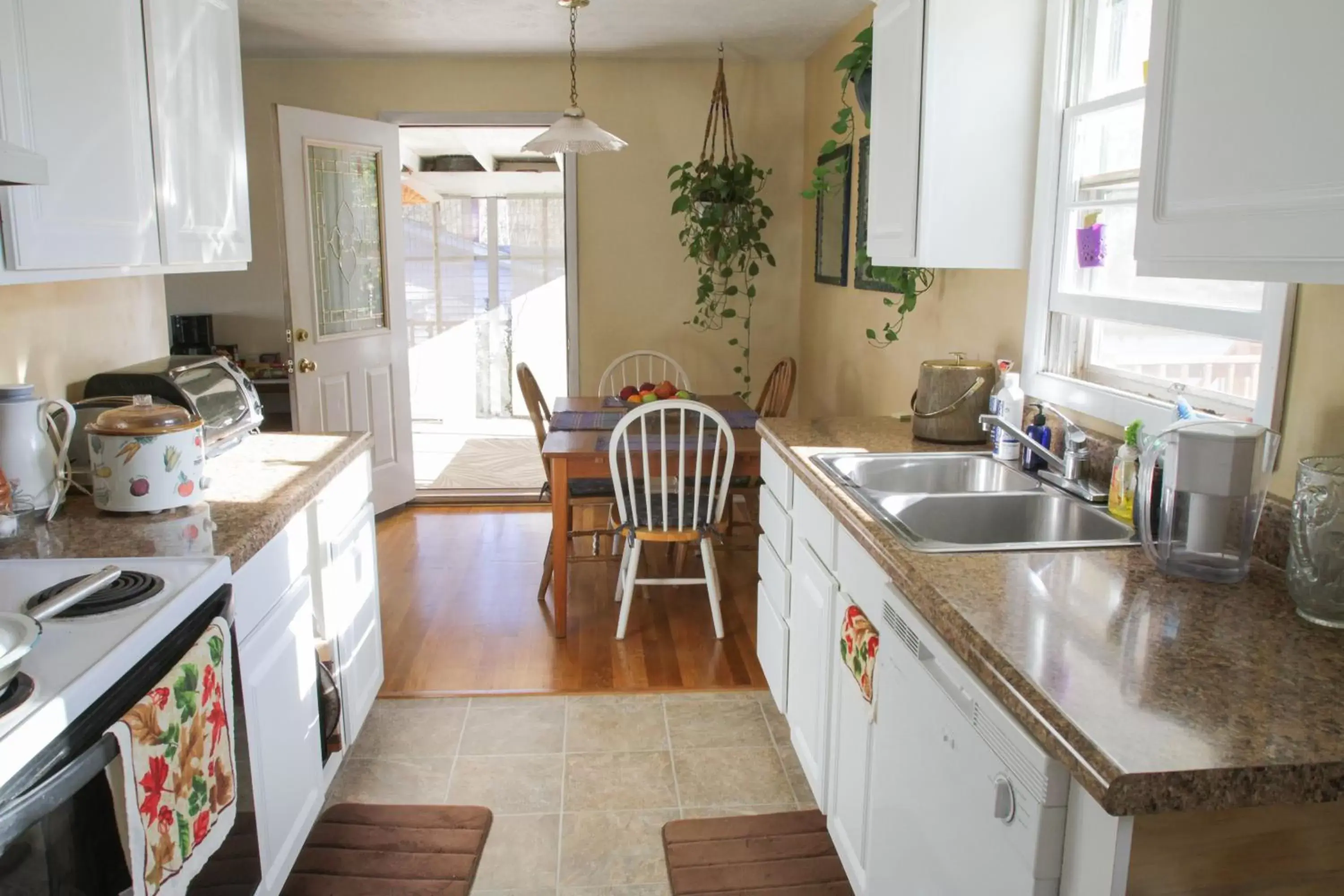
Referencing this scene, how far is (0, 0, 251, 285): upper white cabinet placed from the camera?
1.63 metres

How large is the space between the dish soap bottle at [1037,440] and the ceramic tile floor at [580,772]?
1030mm

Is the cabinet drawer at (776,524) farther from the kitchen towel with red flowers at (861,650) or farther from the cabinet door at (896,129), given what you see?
the cabinet door at (896,129)

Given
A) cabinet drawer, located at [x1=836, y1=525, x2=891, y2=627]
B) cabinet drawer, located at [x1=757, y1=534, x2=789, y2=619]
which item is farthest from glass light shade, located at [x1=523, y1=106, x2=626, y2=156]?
cabinet drawer, located at [x1=836, y1=525, x2=891, y2=627]

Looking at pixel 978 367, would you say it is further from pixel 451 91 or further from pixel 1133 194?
pixel 451 91

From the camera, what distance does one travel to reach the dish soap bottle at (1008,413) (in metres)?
2.24

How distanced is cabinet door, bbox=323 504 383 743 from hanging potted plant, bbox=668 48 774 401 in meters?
2.60

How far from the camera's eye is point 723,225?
482 centimetres

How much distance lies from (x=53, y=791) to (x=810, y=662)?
62.8 inches

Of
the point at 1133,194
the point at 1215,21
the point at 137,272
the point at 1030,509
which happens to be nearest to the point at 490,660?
the point at 137,272

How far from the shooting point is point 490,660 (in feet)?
10.8

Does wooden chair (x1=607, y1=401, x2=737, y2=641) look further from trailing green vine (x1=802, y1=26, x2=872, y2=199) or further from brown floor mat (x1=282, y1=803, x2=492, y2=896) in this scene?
brown floor mat (x1=282, y1=803, x2=492, y2=896)

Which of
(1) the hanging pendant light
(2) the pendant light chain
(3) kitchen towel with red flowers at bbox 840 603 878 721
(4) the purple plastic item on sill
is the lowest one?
(3) kitchen towel with red flowers at bbox 840 603 878 721

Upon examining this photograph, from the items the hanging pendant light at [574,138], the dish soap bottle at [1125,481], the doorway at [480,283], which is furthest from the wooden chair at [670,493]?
the doorway at [480,283]

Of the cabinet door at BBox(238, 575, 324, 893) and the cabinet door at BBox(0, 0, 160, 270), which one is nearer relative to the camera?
the cabinet door at BBox(0, 0, 160, 270)
